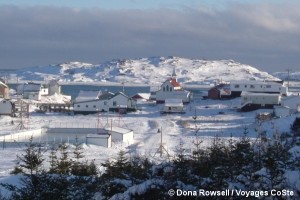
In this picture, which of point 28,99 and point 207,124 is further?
point 28,99

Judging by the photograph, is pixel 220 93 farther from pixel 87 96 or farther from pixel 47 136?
pixel 47 136

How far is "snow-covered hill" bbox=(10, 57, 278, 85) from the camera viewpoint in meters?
135

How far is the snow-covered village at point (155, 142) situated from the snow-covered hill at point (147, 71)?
87.9 meters

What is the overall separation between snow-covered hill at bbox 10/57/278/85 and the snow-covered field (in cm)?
9415

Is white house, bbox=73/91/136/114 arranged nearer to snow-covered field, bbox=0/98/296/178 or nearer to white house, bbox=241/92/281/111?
snow-covered field, bbox=0/98/296/178

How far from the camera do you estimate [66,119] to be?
30.7 metres

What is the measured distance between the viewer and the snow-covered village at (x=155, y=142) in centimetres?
650

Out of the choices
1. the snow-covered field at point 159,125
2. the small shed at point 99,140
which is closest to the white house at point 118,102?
the snow-covered field at point 159,125

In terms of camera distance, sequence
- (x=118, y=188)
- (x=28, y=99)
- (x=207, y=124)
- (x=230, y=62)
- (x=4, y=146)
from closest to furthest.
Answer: (x=118, y=188), (x=4, y=146), (x=207, y=124), (x=28, y=99), (x=230, y=62)

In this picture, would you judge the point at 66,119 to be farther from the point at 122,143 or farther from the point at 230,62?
the point at 230,62

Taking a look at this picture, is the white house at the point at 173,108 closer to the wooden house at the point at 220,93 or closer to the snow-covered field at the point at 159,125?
the snow-covered field at the point at 159,125

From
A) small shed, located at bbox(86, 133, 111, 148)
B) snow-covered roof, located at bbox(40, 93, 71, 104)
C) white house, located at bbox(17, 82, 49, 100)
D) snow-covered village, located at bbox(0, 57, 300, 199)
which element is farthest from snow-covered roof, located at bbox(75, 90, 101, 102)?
small shed, located at bbox(86, 133, 111, 148)

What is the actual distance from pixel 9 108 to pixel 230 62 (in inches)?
5663

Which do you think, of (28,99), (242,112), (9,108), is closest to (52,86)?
(28,99)
